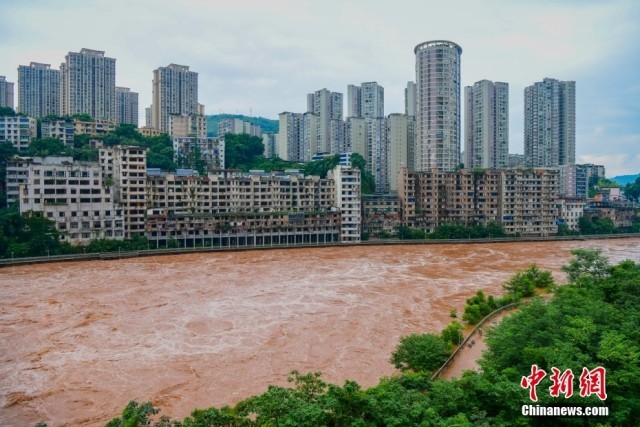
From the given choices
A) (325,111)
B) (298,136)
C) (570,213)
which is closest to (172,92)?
(298,136)

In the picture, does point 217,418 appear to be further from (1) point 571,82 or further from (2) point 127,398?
(1) point 571,82

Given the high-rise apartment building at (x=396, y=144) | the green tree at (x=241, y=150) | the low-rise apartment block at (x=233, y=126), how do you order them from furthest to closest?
the low-rise apartment block at (x=233, y=126), the high-rise apartment building at (x=396, y=144), the green tree at (x=241, y=150)

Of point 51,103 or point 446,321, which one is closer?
point 446,321

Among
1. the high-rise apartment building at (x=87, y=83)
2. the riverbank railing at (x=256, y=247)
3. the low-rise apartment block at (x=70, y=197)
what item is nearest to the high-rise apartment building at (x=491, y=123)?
the riverbank railing at (x=256, y=247)

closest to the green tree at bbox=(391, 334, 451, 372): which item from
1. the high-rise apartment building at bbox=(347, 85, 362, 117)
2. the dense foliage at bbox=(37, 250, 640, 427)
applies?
the dense foliage at bbox=(37, 250, 640, 427)

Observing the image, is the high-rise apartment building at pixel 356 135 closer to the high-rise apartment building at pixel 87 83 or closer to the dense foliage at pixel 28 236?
the high-rise apartment building at pixel 87 83

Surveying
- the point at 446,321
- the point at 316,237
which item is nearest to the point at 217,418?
the point at 446,321

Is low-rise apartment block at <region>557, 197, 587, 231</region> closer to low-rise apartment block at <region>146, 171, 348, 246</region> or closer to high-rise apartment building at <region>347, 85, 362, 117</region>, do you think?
low-rise apartment block at <region>146, 171, 348, 246</region>
